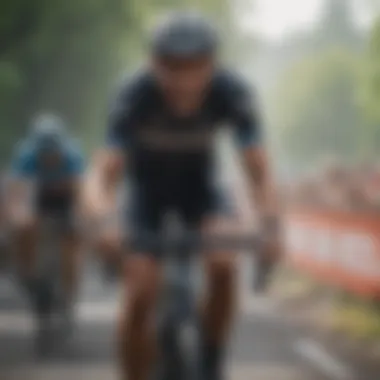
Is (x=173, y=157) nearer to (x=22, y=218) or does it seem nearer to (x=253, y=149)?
(x=253, y=149)

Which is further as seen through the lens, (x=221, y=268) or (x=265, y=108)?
(x=265, y=108)

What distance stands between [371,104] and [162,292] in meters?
1.77

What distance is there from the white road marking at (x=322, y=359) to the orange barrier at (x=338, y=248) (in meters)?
0.31

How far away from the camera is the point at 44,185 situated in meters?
3.83

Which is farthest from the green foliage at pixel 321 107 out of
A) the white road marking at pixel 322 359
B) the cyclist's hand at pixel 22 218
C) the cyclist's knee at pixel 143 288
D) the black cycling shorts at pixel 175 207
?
the cyclist's knee at pixel 143 288

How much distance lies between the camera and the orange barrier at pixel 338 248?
491cm

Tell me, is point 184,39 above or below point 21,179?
above

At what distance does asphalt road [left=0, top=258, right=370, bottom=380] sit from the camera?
13.1 feet

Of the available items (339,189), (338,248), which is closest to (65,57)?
(338,248)

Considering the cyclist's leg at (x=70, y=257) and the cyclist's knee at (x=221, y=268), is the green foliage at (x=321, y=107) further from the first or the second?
the cyclist's knee at (x=221, y=268)

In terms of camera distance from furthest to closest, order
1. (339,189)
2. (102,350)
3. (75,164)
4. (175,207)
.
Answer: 1. (339,189)
2. (102,350)
3. (75,164)
4. (175,207)

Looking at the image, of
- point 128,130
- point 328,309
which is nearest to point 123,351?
point 128,130

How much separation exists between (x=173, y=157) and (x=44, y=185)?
134 cm

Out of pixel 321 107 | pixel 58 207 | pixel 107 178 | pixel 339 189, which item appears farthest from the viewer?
pixel 339 189
